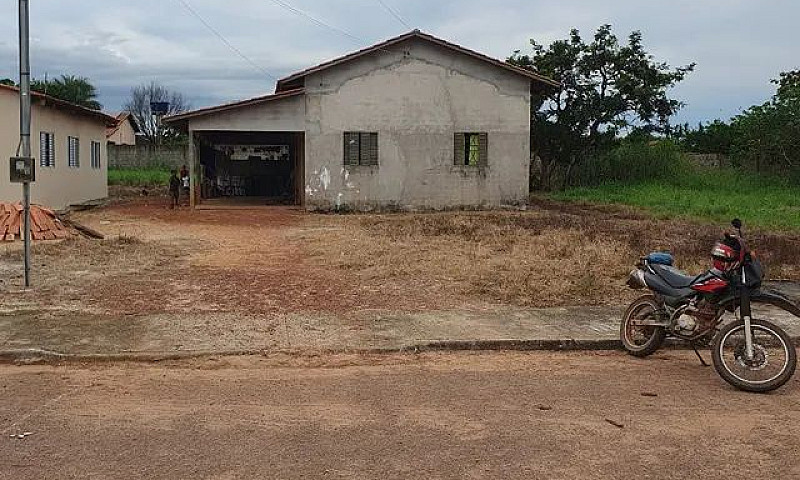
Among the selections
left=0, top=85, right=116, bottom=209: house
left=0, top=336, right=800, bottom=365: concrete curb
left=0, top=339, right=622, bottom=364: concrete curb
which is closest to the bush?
left=0, top=85, right=116, bottom=209: house

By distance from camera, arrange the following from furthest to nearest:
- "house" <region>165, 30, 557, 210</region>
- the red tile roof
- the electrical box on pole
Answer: "house" <region>165, 30, 557, 210</region> < the red tile roof < the electrical box on pole

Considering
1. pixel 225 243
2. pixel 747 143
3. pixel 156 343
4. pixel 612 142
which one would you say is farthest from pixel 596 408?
pixel 747 143

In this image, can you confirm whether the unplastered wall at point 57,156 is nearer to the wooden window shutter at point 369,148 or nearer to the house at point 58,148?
the house at point 58,148

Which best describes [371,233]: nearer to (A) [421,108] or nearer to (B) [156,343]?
(A) [421,108]

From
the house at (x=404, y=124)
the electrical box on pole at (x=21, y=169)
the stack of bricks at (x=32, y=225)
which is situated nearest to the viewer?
the electrical box on pole at (x=21, y=169)

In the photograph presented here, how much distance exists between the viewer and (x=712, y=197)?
99.9 ft

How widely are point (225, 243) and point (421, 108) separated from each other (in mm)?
10771

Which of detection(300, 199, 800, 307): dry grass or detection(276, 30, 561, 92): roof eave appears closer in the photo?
detection(300, 199, 800, 307): dry grass

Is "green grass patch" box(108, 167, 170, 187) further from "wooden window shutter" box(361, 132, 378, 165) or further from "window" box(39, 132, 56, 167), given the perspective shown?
"wooden window shutter" box(361, 132, 378, 165)

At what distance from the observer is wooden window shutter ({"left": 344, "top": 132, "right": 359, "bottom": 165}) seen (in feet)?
86.2

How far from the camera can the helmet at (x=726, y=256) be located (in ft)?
23.6

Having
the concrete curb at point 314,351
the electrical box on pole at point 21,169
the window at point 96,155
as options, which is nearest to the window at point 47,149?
the window at point 96,155

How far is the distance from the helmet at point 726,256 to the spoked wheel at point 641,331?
92cm

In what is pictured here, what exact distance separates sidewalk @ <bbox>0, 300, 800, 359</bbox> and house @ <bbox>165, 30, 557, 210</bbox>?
16.7 m
